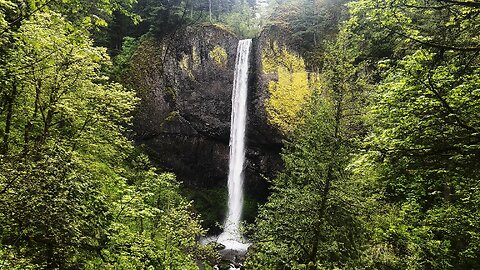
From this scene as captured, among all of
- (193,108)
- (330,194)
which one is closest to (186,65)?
(193,108)

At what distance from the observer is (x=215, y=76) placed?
81.5 feet

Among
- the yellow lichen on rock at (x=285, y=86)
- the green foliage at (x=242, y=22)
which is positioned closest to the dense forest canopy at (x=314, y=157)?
the yellow lichen on rock at (x=285, y=86)

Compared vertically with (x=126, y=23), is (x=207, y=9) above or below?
above

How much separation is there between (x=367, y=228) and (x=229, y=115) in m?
16.2

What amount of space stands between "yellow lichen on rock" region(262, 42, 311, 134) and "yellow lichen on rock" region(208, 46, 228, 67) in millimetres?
3217

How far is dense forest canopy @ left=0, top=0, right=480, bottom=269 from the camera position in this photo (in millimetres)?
4078

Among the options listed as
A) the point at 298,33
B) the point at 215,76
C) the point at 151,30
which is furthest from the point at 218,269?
the point at 151,30

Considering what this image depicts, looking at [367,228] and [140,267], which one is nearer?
[140,267]

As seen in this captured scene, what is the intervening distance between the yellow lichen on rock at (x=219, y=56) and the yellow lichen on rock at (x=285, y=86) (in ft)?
10.6

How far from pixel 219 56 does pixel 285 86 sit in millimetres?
6043

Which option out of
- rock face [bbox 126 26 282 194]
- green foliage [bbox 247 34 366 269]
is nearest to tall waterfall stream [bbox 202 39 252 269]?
rock face [bbox 126 26 282 194]

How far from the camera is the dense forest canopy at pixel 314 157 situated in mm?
4078

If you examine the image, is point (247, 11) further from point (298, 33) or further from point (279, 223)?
point (279, 223)

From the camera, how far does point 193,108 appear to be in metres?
24.6
